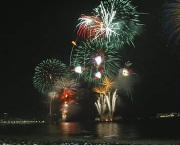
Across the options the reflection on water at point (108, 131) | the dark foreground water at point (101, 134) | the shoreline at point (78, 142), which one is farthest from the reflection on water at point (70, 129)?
the shoreline at point (78, 142)

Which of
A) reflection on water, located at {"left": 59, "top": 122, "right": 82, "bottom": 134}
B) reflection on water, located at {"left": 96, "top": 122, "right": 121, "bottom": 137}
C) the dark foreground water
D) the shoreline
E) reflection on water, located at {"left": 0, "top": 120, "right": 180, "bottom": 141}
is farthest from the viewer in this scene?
reflection on water, located at {"left": 59, "top": 122, "right": 82, "bottom": 134}

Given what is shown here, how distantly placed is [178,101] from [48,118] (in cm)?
5827

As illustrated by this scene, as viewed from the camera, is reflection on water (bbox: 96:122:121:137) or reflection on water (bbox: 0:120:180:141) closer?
reflection on water (bbox: 0:120:180:141)

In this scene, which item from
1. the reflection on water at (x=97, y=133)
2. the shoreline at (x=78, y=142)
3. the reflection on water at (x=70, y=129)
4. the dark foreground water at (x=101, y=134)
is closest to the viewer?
the shoreline at (x=78, y=142)

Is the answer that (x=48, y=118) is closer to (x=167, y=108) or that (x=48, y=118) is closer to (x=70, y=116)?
(x=70, y=116)

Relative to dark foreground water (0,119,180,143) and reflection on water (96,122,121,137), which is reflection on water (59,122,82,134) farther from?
reflection on water (96,122,121,137)

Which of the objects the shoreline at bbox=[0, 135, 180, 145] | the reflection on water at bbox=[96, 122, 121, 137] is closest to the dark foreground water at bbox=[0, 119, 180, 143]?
the reflection on water at bbox=[96, 122, 121, 137]

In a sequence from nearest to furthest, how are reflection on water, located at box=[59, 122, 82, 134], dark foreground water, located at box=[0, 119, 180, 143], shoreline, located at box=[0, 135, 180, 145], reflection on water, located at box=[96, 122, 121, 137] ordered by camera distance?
shoreline, located at box=[0, 135, 180, 145] < dark foreground water, located at box=[0, 119, 180, 143] < reflection on water, located at box=[96, 122, 121, 137] < reflection on water, located at box=[59, 122, 82, 134]

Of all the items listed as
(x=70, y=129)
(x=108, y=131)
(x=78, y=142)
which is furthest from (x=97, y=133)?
(x=78, y=142)

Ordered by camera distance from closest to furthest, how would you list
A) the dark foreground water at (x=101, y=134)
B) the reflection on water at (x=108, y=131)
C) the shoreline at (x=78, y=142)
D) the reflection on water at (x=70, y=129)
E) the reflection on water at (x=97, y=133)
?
1. the shoreline at (x=78, y=142)
2. the dark foreground water at (x=101, y=134)
3. the reflection on water at (x=97, y=133)
4. the reflection on water at (x=108, y=131)
5. the reflection on water at (x=70, y=129)

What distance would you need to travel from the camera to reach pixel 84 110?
9744cm

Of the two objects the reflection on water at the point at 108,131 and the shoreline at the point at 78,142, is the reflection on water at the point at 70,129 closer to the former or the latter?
the reflection on water at the point at 108,131

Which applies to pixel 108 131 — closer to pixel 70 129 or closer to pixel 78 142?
pixel 70 129

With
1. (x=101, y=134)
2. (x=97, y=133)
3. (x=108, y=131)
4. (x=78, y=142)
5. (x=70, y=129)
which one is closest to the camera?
(x=78, y=142)
